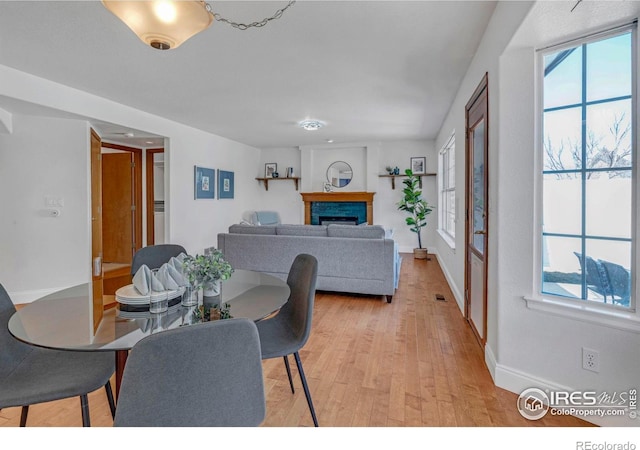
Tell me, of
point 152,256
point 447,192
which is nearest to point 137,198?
point 152,256

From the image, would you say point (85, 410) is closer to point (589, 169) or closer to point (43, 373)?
point (43, 373)

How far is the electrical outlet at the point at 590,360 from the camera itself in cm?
162

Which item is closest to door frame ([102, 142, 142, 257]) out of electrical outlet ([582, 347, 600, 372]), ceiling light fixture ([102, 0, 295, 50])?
ceiling light fixture ([102, 0, 295, 50])

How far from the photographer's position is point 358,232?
12.3 feet

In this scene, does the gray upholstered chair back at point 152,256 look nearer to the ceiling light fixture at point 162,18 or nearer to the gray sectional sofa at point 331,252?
the ceiling light fixture at point 162,18

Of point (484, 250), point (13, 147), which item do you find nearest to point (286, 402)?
point (484, 250)

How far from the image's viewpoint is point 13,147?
3723 mm

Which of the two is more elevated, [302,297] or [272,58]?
[272,58]

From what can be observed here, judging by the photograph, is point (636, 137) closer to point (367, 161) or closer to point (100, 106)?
point (100, 106)

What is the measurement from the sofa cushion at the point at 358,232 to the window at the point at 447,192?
1.35m

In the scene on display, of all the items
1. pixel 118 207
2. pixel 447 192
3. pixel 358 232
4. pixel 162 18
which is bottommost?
pixel 358 232

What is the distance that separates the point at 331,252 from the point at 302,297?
2157mm

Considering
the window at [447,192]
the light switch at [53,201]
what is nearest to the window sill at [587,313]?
the window at [447,192]

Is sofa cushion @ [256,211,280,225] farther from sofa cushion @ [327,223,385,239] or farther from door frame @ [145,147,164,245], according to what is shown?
sofa cushion @ [327,223,385,239]
